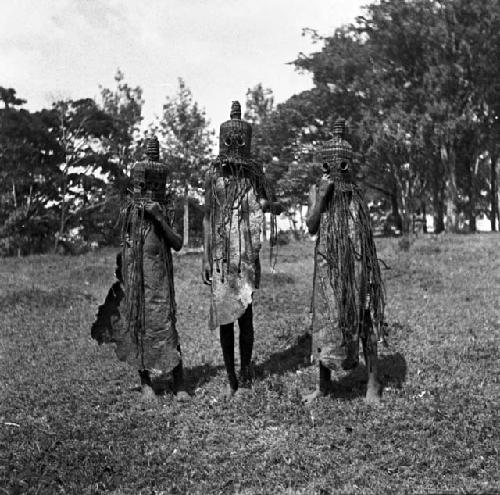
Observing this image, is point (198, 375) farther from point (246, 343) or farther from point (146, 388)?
point (246, 343)

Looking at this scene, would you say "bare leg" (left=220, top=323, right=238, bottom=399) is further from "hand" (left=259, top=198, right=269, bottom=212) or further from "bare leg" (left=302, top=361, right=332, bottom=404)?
"hand" (left=259, top=198, right=269, bottom=212)

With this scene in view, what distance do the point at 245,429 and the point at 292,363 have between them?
2167 mm

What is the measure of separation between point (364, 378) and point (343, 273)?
5.28 feet

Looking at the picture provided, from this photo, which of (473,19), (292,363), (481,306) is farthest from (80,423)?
(473,19)

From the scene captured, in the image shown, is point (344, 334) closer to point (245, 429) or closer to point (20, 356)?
point (245, 429)

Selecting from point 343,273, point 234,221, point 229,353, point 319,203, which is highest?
point 319,203

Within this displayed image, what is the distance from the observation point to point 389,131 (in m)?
27.4

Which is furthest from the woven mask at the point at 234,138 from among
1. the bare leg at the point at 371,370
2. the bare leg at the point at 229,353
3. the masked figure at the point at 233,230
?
the bare leg at the point at 371,370

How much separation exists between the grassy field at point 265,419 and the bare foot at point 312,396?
0.08m

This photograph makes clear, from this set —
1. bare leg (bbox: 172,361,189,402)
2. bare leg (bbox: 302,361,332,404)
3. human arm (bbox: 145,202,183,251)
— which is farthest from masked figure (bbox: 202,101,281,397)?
bare leg (bbox: 302,361,332,404)

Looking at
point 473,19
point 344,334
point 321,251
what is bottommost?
point 344,334

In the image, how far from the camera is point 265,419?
6.58m

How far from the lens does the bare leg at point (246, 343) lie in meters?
7.30

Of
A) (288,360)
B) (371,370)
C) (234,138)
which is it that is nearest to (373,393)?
(371,370)
